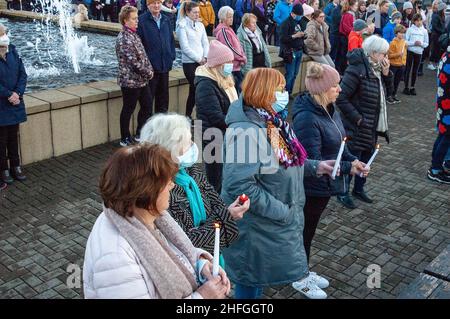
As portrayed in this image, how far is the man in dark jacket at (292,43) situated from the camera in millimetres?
10266

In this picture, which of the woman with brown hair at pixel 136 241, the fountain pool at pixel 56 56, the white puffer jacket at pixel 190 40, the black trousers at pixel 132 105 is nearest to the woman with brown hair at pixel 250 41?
the white puffer jacket at pixel 190 40

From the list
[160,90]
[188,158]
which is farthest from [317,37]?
[188,158]

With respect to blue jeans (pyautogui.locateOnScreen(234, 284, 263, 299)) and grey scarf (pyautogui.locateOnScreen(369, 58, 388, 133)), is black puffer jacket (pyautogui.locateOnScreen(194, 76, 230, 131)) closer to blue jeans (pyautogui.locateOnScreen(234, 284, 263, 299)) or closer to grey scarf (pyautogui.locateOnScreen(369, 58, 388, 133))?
grey scarf (pyautogui.locateOnScreen(369, 58, 388, 133))

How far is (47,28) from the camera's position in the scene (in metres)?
15.3

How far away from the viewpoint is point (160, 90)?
7.96 meters

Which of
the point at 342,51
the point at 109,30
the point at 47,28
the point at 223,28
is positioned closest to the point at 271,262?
the point at 223,28

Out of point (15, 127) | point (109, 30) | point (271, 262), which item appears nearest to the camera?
point (271, 262)

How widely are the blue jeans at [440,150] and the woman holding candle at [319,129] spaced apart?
120 inches

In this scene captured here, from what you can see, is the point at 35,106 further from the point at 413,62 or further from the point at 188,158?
the point at 413,62

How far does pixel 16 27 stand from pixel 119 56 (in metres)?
9.90

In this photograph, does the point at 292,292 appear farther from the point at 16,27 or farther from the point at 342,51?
the point at 16,27

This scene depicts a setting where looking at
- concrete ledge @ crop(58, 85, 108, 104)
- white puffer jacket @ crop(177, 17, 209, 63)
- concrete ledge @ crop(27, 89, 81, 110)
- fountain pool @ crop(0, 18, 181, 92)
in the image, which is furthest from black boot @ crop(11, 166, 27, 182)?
white puffer jacket @ crop(177, 17, 209, 63)

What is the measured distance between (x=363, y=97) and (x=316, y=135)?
5.85 ft

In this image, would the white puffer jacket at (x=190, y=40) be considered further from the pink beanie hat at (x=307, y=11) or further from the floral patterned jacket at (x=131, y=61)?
the pink beanie hat at (x=307, y=11)
